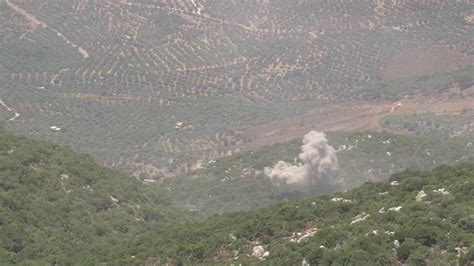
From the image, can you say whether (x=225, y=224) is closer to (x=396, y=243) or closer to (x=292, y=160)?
(x=396, y=243)

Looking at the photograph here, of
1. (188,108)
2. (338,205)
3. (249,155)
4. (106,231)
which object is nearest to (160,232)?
(106,231)

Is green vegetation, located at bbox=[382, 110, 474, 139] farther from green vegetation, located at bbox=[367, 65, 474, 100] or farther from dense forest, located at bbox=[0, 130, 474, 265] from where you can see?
dense forest, located at bbox=[0, 130, 474, 265]

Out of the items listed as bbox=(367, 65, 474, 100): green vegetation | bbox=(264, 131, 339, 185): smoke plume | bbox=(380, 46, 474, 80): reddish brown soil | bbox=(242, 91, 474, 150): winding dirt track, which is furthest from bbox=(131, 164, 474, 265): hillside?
bbox=(380, 46, 474, 80): reddish brown soil

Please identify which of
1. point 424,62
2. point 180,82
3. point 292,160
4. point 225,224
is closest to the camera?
point 225,224

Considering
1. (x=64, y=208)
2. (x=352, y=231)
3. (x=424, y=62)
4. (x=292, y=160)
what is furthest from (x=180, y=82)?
(x=352, y=231)

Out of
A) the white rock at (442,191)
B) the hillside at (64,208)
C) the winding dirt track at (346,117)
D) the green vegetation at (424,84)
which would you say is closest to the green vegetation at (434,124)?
the winding dirt track at (346,117)

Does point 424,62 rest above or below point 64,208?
below

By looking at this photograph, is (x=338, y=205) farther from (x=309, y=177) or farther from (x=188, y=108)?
(x=188, y=108)
